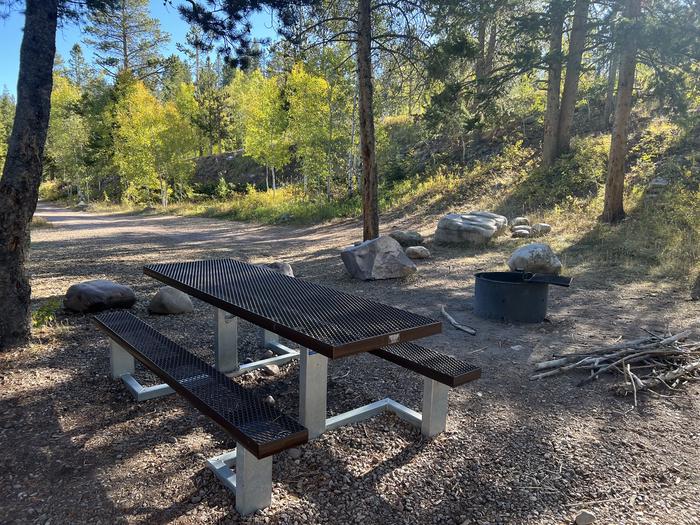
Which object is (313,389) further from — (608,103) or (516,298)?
(608,103)

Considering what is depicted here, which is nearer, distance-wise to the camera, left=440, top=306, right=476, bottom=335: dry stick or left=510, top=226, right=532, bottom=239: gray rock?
left=440, top=306, right=476, bottom=335: dry stick

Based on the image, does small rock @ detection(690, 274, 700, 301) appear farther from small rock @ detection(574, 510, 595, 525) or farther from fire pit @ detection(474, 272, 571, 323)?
small rock @ detection(574, 510, 595, 525)

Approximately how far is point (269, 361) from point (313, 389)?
134cm

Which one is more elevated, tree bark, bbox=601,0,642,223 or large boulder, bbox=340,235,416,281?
tree bark, bbox=601,0,642,223

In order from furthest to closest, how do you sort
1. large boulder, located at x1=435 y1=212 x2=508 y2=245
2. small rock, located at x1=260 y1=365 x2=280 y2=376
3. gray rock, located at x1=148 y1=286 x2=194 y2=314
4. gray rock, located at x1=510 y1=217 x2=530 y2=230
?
gray rock, located at x1=510 y1=217 x2=530 y2=230 → large boulder, located at x1=435 y1=212 x2=508 y2=245 → gray rock, located at x1=148 y1=286 x2=194 y2=314 → small rock, located at x1=260 y1=365 x2=280 y2=376

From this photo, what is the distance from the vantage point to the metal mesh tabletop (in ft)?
7.37

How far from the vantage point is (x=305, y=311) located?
2.69 m

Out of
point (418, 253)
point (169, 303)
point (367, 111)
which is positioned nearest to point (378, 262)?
point (418, 253)

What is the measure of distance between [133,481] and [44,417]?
3.33 feet

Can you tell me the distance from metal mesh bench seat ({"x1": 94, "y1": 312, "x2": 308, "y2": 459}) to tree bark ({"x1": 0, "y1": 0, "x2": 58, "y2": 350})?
1.03 m

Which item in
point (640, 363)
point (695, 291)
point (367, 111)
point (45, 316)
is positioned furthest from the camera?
point (367, 111)

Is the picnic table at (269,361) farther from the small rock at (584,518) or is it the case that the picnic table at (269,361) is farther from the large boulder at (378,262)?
the large boulder at (378,262)

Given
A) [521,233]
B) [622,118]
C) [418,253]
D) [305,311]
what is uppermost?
[622,118]

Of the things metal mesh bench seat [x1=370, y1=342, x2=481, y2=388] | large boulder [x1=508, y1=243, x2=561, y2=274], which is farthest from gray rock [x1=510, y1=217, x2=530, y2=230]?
metal mesh bench seat [x1=370, y1=342, x2=481, y2=388]
